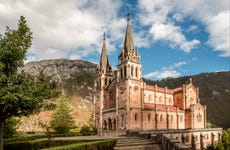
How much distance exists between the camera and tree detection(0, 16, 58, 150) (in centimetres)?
1717

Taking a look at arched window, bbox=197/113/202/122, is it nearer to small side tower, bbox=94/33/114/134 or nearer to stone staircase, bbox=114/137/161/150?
small side tower, bbox=94/33/114/134

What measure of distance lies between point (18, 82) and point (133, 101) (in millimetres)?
33467

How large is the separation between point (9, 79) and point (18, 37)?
341 cm

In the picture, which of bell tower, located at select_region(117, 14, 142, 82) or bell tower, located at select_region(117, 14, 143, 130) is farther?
bell tower, located at select_region(117, 14, 142, 82)

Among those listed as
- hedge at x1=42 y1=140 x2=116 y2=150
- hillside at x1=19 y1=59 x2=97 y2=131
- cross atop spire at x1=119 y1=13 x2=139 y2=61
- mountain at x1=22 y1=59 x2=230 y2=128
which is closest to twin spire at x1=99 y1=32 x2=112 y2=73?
cross atop spire at x1=119 y1=13 x2=139 y2=61

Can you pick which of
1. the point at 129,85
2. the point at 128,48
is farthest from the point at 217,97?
the point at 129,85

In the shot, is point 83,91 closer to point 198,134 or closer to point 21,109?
point 198,134

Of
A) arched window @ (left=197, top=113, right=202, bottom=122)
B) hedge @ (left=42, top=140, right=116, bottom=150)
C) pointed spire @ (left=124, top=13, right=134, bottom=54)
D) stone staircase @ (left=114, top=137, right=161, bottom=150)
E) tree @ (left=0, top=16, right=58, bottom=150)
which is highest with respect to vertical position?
pointed spire @ (left=124, top=13, right=134, bottom=54)

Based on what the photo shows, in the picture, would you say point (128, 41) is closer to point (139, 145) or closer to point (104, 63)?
point (104, 63)

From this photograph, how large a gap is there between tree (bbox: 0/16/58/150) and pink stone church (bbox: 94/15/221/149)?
89.8 feet

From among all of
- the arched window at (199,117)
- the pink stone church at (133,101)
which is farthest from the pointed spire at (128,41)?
the arched window at (199,117)

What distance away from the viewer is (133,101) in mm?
49219

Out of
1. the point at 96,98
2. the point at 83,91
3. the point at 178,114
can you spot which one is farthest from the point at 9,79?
the point at 83,91

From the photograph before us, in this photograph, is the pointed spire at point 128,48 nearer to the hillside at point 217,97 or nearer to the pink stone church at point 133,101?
the pink stone church at point 133,101
